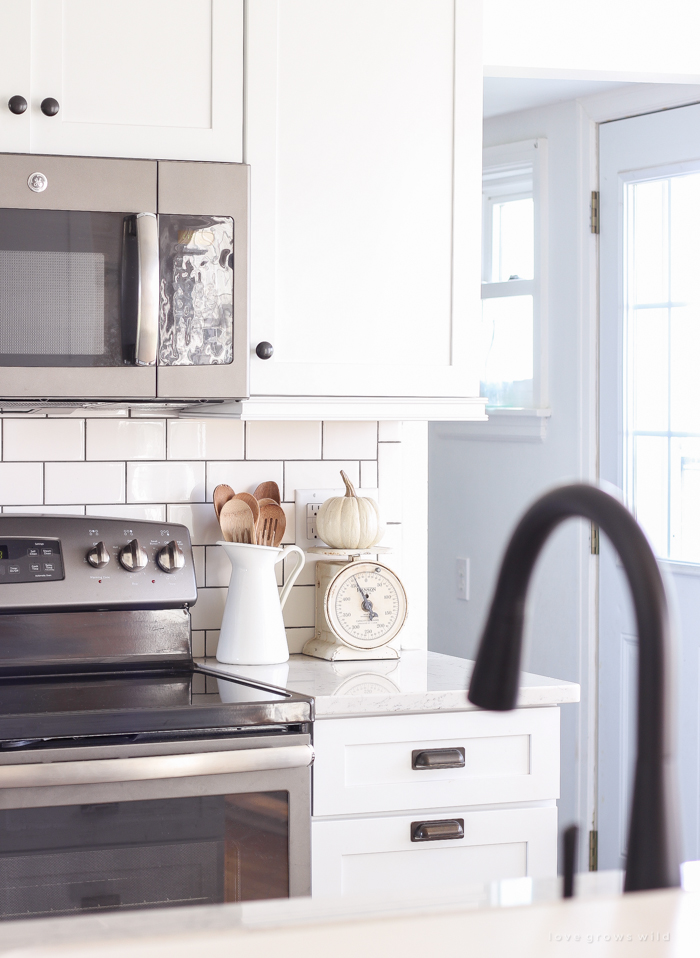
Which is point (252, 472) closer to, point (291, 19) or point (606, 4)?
point (291, 19)

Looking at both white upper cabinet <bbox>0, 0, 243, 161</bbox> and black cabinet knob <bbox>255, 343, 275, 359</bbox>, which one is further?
black cabinet knob <bbox>255, 343, 275, 359</bbox>

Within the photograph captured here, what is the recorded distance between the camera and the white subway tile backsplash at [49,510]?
6.87 ft

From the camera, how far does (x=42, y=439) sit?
6.91 ft

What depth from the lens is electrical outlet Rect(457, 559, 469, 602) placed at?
133 inches

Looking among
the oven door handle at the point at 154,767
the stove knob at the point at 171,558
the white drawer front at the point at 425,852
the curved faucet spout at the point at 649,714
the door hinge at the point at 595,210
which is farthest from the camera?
the door hinge at the point at 595,210

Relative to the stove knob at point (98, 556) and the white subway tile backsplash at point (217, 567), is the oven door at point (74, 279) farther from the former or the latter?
the white subway tile backsplash at point (217, 567)

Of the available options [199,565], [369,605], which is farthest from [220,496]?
[369,605]

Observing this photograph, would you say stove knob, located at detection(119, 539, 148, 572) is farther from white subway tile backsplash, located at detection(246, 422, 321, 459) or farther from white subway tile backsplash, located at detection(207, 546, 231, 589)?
white subway tile backsplash, located at detection(246, 422, 321, 459)

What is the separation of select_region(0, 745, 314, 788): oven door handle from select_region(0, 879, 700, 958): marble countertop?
3.12ft

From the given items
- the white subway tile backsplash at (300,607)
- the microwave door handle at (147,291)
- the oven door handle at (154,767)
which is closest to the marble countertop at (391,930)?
the oven door handle at (154,767)

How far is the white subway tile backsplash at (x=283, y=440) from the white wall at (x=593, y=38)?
899mm

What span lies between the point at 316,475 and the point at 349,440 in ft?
0.36

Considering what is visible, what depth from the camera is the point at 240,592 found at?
196cm

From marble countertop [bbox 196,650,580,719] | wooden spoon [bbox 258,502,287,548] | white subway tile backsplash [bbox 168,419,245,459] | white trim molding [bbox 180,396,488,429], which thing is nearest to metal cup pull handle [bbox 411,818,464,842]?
marble countertop [bbox 196,650,580,719]
